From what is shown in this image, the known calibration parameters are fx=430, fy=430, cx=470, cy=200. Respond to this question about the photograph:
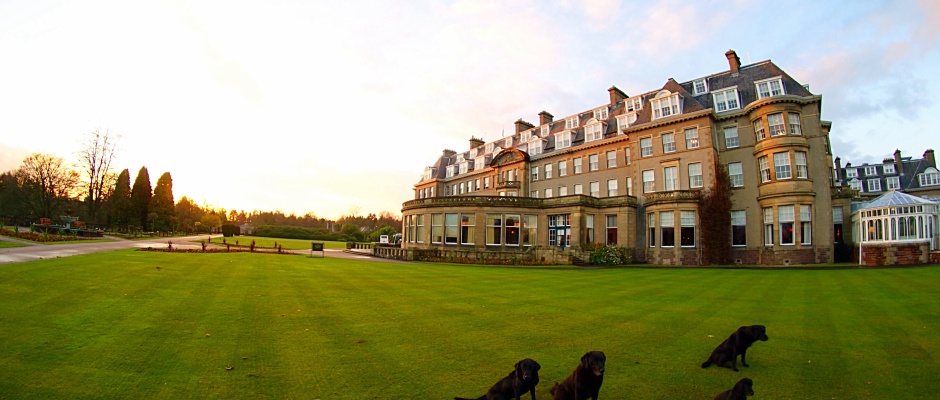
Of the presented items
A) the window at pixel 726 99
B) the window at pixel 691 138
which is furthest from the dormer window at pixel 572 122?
the window at pixel 726 99

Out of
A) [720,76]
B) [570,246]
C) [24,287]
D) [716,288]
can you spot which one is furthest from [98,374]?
[720,76]

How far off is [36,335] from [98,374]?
106 inches

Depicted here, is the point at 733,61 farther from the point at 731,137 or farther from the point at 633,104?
the point at 633,104

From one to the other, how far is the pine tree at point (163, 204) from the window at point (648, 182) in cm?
6817

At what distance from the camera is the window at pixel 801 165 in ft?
100

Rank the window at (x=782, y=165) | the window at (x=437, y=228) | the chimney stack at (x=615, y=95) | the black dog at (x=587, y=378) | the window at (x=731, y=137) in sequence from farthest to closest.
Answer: the chimney stack at (x=615, y=95)
the window at (x=437, y=228)
the window at (x=731, y=137)
the window at (x=782, y=165)
the black dog at (x=587, y=378)

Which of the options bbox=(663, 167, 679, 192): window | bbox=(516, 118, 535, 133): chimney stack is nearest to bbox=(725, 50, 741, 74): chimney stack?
bbox=(663, 167, 679, 192): window

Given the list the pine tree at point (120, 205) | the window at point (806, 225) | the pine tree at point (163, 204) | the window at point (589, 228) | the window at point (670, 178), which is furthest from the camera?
the pine tree at point (163, 204)

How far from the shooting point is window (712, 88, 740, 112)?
113 feet

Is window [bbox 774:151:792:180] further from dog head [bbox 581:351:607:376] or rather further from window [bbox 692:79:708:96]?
dog head [bbox 581:351:607:376]

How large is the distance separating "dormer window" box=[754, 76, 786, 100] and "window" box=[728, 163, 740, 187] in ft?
17.5

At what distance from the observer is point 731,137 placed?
3428 centimetres

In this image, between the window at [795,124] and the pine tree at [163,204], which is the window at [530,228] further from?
the pine tree at [163,204]

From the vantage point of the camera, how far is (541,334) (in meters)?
8.11
